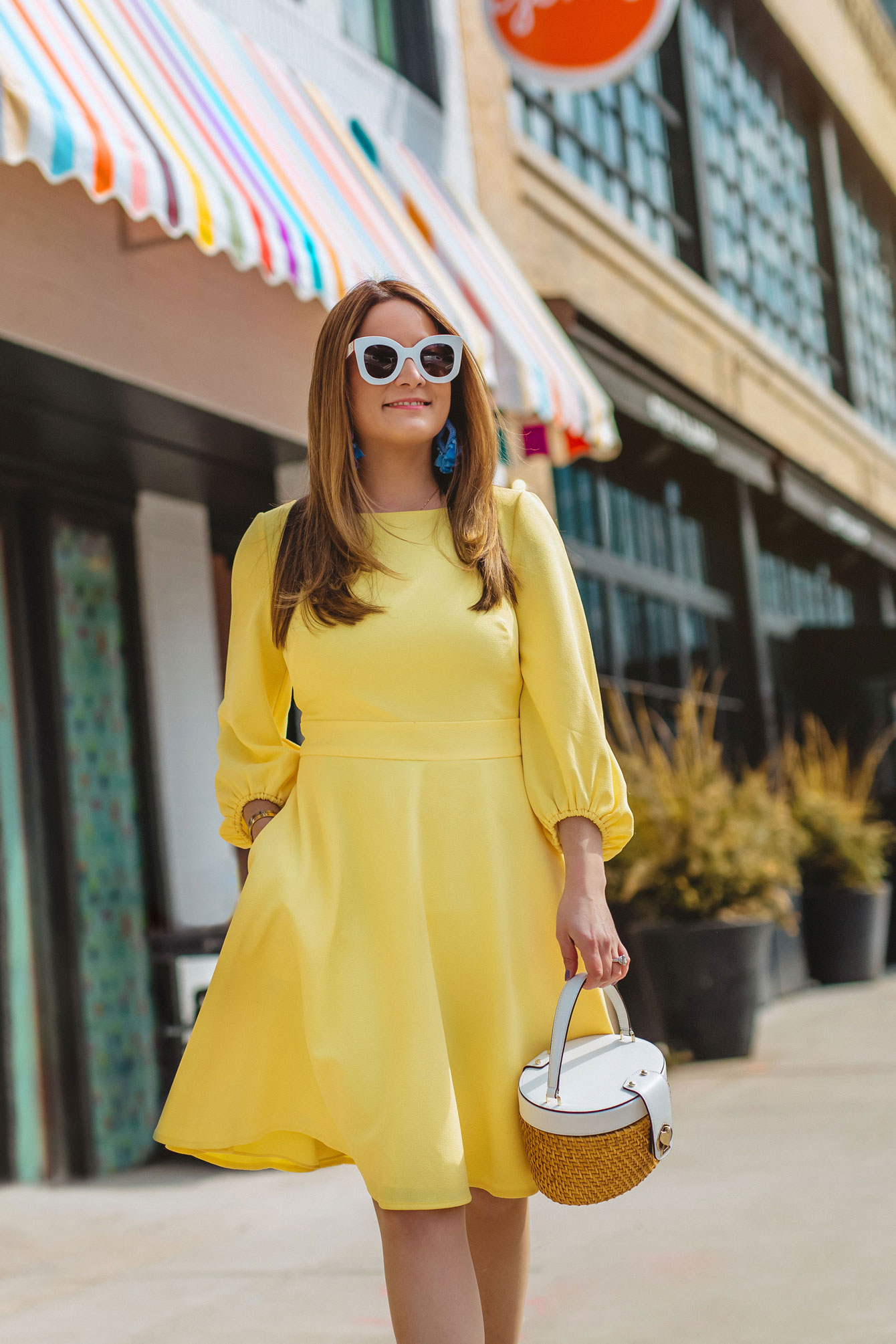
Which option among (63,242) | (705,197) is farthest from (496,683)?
(705,197)

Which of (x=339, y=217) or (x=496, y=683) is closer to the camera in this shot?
(x=496, y=683)

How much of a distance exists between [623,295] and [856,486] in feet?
20.3

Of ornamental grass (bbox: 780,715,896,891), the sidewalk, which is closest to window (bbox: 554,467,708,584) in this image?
ornamental grass (bbox: 780,715,896,891)

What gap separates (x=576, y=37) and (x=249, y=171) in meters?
3.07

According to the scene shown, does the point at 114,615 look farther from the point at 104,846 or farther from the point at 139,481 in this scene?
the point at 104,846

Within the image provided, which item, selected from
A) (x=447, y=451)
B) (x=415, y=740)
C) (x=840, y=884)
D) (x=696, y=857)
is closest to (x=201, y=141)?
(x=447, y=451)

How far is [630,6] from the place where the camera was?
6922 millimetres

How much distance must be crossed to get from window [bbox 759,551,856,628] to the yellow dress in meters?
10.1

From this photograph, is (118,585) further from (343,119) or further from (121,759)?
(343,119)

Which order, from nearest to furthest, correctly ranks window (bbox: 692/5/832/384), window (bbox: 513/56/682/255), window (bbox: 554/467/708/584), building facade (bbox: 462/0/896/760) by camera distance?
building facade (bbox: 462/0/896/760), window (bbox: 554/467/708/584), window (bbox: 513/56/682/255), window (bbox: 692/5/832/384)

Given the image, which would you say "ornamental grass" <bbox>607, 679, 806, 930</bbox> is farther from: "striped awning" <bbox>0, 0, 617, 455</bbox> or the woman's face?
the woman's face

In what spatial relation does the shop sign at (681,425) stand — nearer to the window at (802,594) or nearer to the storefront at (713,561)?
the storefront at (713,561)

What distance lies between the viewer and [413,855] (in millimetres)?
2217

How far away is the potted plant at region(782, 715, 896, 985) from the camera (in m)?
9.56
